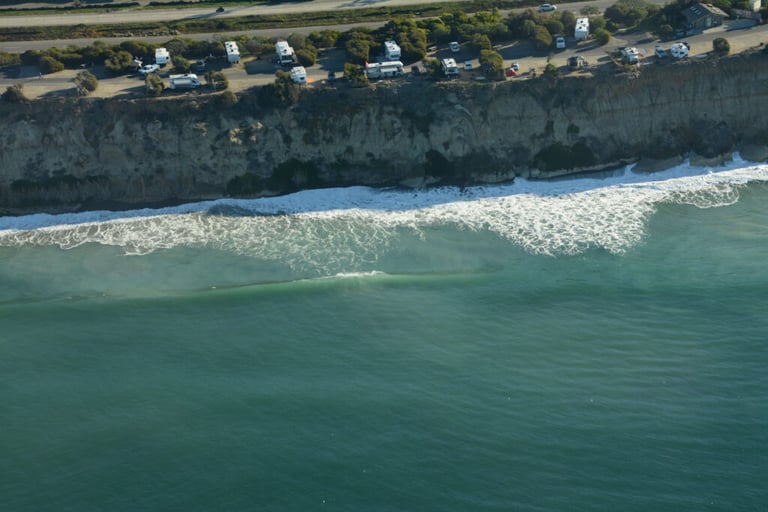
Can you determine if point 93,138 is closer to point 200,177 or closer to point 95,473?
point 200,177

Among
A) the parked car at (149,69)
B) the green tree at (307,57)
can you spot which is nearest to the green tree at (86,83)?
the parked car at (149,69)

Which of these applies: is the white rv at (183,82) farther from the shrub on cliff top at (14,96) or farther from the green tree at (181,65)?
the shrub on cliff top at (14,96)

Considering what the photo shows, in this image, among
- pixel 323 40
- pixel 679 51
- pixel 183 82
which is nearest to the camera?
pixel 183 82

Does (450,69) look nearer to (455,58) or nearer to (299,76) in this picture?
(455,58)

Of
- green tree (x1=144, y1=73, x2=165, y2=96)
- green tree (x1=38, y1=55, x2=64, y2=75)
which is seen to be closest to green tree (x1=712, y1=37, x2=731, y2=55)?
green tree (x1=144, y1=73, x2=165, y2=96)

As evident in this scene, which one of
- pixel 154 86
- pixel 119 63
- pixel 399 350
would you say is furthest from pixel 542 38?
pixel 399 350

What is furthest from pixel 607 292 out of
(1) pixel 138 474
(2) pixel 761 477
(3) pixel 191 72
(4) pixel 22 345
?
(3) pixel 191 72

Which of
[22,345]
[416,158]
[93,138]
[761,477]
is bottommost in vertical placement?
[761,477]
